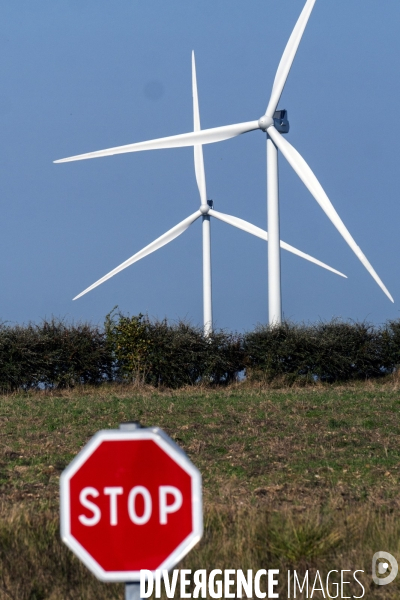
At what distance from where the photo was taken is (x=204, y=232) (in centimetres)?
3095

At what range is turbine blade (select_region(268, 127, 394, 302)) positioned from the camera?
73.5 ft

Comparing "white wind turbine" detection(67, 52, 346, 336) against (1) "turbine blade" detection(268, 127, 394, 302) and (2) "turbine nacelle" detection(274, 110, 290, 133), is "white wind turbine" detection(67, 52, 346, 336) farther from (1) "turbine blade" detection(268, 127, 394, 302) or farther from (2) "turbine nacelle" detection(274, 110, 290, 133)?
(1) "turbine blade" detection(268, 127, 394, 302)

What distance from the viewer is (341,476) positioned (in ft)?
34.3

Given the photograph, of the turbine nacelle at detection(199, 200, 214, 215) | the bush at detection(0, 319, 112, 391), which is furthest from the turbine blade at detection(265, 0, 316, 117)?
the bush at detection(0, 319, 112, 391)

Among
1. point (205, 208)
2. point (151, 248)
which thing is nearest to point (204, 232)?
point (205, 208)

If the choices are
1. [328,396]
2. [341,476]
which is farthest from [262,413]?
[341,476]

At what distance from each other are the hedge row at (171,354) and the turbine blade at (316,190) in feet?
12.6

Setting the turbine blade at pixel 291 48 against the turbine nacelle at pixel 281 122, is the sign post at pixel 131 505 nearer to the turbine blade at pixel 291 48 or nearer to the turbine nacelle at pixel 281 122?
the turbine blade at pixel 291 48

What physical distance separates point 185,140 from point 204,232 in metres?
6.02

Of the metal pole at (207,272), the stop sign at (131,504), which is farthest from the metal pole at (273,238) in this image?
the stop sign at (131,504)

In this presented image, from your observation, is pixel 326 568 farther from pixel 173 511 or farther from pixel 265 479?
pixel 265 479

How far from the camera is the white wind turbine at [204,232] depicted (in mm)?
28953

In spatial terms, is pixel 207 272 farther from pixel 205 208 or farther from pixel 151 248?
pixel 205 208

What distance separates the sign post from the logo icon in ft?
10.8
